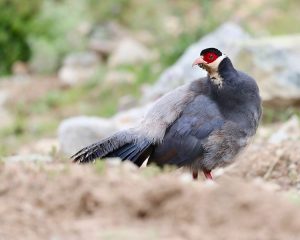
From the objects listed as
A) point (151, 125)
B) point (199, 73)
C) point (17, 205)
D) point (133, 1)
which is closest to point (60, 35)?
point (133, 1)

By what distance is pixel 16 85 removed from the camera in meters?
14.7

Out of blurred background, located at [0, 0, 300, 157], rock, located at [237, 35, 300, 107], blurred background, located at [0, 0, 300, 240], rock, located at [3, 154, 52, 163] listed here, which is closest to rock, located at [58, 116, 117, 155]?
blurred background, located at [0, 0, 300, 240]

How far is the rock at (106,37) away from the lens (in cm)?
1567

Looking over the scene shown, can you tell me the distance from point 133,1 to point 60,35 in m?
2.31

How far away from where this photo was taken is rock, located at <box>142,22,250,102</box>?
34.2 ft

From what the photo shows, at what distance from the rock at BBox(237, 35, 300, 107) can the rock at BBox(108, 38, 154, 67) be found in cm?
425

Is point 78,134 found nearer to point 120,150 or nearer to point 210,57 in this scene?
point 120,150

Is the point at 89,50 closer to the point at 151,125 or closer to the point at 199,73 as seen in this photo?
the point at 199,73

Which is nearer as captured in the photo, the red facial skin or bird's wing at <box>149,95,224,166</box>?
bird's wing at <box>149,95,224,166</box>

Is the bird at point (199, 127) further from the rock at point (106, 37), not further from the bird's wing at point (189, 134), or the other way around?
the rock at point (106, 37)

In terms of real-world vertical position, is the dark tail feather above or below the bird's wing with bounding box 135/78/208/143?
below

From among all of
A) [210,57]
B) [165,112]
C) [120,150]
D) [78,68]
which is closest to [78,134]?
[120,150]

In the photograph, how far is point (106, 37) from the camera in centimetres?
1658

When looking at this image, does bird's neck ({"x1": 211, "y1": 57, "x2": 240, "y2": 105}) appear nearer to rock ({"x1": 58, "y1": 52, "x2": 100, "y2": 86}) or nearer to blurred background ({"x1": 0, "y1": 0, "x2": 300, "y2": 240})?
blurred background ({"x1": 0, "y1": 0, "x2": 300, "y2": 240})
